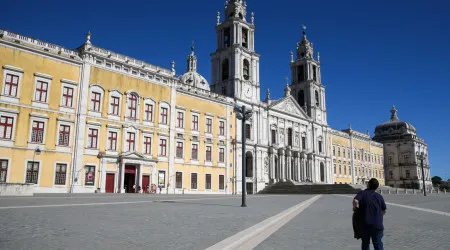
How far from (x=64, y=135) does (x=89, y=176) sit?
159 inches

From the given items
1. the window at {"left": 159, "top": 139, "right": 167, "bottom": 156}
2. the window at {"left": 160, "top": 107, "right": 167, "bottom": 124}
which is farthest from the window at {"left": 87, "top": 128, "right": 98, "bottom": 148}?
the window at {"left": 160, "top": 107, "right": 167, "bottom": 124}

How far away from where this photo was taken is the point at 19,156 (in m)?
26.9

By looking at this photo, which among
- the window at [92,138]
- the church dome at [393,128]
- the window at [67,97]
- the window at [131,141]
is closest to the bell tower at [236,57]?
the window at [131,141]

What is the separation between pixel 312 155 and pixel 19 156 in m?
43.9

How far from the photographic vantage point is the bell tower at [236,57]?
1869 inches

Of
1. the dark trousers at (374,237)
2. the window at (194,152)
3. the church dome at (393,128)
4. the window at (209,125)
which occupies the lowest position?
the dark trousers at (374,237)

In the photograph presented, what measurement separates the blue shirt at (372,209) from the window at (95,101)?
2962cm

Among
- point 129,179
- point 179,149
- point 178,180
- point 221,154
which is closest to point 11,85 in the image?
point 129,179

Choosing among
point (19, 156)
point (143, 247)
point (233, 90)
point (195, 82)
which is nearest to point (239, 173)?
point (233, 90)

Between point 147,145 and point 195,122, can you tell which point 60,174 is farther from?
point 195,122

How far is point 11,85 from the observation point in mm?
27109

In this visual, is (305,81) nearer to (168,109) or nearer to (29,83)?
(168,109)

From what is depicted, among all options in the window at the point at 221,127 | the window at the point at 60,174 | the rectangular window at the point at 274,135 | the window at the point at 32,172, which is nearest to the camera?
the window at the point at 32,172

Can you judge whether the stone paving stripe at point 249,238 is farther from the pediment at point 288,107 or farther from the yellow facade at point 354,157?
the yellow facade at point 354,157
